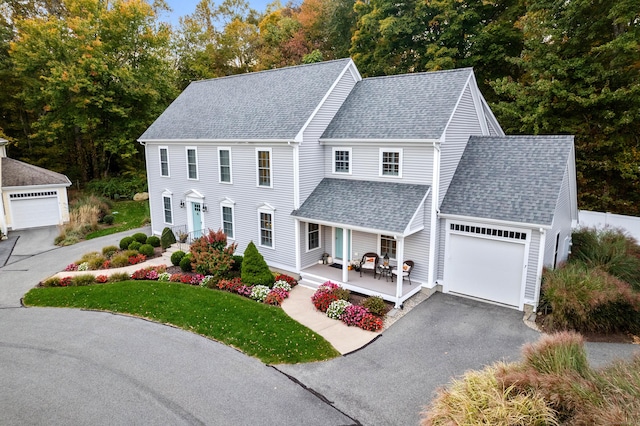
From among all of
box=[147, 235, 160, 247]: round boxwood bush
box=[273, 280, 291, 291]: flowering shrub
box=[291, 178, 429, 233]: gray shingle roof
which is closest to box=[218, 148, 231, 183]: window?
box=[291, 178, 429, 233]: gray shingle roof

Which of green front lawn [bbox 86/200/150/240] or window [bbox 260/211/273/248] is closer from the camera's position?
window [bbox 260/211/273/248]

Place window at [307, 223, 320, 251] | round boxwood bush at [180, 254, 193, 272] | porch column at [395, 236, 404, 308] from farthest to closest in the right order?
round boxwood bush at [180, 254, 193, 272], window at [307, 223, 320, 251], porch column at [395, 236, 404, 308]

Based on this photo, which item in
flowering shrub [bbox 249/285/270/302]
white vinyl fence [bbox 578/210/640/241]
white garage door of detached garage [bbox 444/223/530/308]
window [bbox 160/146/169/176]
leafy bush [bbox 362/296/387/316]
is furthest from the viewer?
window [bbox 160/146/169/176]

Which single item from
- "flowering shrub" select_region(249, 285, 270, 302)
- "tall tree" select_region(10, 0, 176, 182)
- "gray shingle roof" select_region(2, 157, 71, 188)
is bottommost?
"flowering shrub" select_region(249, 285, 270, 302)

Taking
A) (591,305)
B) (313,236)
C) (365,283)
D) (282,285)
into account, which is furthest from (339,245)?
(591,305)

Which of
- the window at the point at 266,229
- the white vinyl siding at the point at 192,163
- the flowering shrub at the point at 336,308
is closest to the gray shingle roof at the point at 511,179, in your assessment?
the flowering shrub at the point at 336,308

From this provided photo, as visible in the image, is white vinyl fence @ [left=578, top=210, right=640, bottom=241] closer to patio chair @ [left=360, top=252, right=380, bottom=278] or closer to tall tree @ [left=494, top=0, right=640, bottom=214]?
tall tree @ [left=494, top=0, right=640, bottom=214]

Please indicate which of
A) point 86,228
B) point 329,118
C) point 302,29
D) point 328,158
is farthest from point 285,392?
point 302,29
